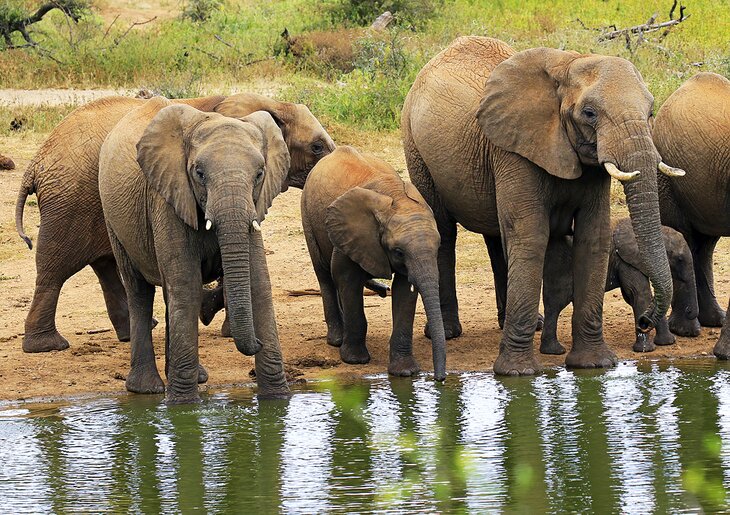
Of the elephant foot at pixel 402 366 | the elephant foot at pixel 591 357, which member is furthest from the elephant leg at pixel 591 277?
the elephant foot at pixel 402 366

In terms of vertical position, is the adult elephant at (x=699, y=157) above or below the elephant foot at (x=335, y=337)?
above

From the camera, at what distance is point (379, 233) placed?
8.46m

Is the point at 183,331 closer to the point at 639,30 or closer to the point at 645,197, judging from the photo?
the point at 645,197

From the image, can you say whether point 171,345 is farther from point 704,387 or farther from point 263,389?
point 704,387

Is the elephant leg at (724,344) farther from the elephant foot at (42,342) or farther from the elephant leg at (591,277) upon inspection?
the elephant foot at (42,342)

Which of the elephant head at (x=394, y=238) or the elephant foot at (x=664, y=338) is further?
the elephant foot at (x=664, y=338)

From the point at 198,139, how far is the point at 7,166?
6684 millimetres

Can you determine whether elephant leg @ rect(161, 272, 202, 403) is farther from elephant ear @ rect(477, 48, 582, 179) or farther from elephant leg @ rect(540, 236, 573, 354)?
elephant leg @ rect(540, 236, 573, 354)

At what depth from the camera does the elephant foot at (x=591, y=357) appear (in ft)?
28.3

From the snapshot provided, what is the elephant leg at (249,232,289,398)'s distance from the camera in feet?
24.5

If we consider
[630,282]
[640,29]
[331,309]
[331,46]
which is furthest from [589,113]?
[331,46]

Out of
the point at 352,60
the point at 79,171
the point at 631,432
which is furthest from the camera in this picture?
the point at 352,60

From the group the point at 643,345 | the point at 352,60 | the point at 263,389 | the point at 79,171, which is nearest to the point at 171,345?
the point at 263,389

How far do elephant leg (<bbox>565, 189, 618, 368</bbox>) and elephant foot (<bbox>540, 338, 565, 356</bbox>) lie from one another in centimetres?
39
